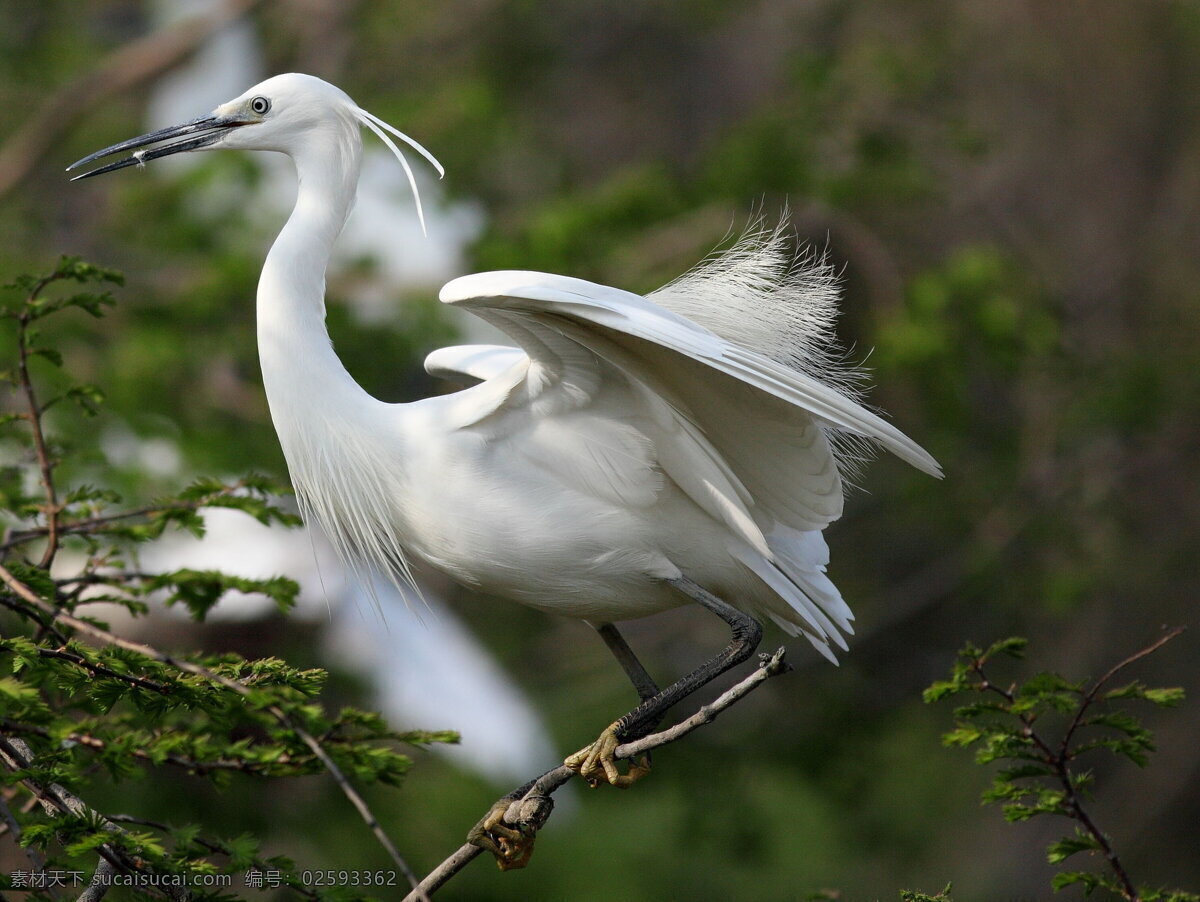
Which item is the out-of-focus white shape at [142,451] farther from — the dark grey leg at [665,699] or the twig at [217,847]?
the twig at [217,847]

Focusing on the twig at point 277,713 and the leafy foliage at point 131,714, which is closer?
the twig at point 277,713

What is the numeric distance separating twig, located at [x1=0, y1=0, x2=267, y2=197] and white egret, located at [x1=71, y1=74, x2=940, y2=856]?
11.8 ft

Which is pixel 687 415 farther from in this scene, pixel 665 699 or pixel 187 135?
pixel 187 135

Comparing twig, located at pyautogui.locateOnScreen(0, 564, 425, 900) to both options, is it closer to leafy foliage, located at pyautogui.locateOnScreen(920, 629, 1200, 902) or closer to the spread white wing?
the spread white wing

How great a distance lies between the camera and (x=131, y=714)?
194 centimetres

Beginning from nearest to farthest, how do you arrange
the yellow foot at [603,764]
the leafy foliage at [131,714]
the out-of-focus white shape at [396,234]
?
the leafy foliage at [131,714] → the yellow foot at [603,764] → the out-of-focus white shape at [396,234]

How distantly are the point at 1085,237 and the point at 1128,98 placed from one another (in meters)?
0.69

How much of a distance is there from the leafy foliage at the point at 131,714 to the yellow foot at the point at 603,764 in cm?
24

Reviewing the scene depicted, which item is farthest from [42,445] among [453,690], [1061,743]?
[453,690]

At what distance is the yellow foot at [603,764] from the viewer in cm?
186

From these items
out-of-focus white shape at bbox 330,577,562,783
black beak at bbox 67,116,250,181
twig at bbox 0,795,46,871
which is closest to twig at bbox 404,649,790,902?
twig at bbox 0,795,46,871

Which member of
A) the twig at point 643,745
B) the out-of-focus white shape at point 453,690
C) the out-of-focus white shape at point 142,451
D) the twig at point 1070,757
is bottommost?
the twig at point 1070,757

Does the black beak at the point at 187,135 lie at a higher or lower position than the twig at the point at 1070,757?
higher

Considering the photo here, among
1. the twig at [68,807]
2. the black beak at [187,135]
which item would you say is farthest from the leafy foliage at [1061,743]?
the black beak at [187,135]
